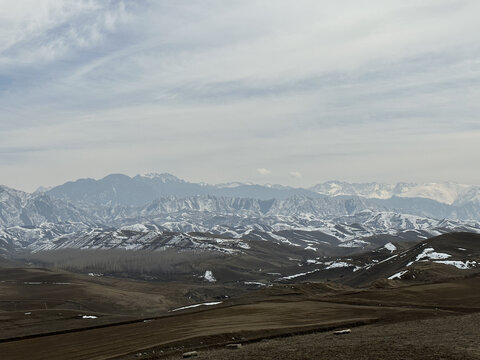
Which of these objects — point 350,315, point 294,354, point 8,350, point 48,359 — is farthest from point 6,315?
point 294,354

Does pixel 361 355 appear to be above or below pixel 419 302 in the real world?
above

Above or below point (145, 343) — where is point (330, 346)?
above

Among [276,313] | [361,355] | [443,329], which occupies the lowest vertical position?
[276,313]

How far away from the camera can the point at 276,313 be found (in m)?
79.5

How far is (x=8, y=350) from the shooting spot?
2852 inches

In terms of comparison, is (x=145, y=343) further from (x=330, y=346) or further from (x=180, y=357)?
(x=330, y=346)

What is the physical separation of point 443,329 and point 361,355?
631 inches

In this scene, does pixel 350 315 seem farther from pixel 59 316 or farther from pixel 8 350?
pixel 59 316

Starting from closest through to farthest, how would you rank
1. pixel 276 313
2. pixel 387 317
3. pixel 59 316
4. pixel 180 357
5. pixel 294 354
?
1. pixel 294 354
2. pixel 180 357
3. pixel 387 317
4. pixel 276 313
5. pixel 59 316

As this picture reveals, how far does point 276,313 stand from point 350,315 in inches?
495

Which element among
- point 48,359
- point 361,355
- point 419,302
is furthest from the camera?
point 419,302

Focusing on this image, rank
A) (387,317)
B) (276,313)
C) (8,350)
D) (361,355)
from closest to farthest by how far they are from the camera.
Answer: (361,355) < (387,317) < (8,350) < (276,313)

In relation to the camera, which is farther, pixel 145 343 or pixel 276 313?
pixel 276 313

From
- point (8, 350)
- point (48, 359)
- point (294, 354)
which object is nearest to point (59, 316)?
point (8, 350)
